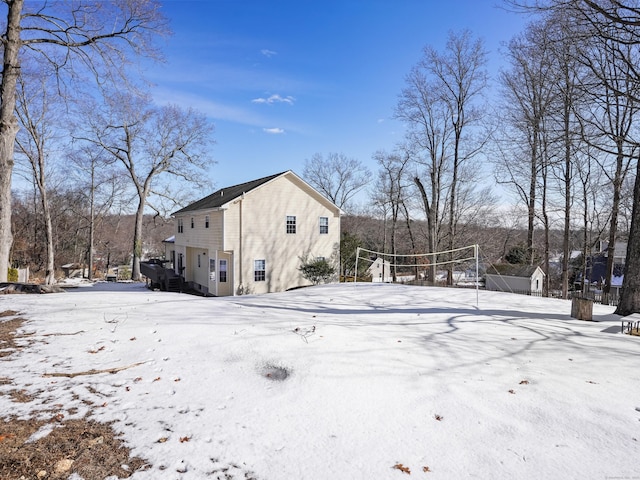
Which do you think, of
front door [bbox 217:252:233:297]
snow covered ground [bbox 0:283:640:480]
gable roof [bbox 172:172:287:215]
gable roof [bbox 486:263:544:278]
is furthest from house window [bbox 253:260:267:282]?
gable roof [bbox 486:263:544:278]

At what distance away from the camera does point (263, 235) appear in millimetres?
19234

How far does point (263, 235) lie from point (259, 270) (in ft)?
6.33

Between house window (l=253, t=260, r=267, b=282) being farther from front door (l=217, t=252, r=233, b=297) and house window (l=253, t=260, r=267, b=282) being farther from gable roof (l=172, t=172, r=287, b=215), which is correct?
gable roof (l=172, t=172, r=287, b=215)

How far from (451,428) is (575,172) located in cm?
2097

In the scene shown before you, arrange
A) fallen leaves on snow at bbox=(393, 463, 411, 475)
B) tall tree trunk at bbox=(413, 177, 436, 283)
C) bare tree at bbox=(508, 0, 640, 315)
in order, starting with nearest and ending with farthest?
1. fallen leaves on snow at bbox=(393, 463, 411, 475)
2. bare tree at bbox=(508, 0, 640, 315)
3. tall tree trunk at bbox=(413, 177, 436, 283)

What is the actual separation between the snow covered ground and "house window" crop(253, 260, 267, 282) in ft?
37.9

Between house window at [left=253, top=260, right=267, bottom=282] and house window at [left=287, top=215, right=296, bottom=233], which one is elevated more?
house window at [left=287, top=215, right=296, bottom=233]

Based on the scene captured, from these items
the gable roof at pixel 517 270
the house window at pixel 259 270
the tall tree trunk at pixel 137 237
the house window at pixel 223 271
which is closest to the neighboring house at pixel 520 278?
the gable roof at pixel 517 270

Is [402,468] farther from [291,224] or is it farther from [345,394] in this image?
[291,224]

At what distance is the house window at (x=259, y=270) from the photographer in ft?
62.6

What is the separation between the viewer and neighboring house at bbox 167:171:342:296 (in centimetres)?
1842

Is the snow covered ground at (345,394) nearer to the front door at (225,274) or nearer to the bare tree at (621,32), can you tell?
the bare tree at (621,32)

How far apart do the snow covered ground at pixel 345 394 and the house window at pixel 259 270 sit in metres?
11.5

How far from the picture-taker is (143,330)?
648 centimetres
